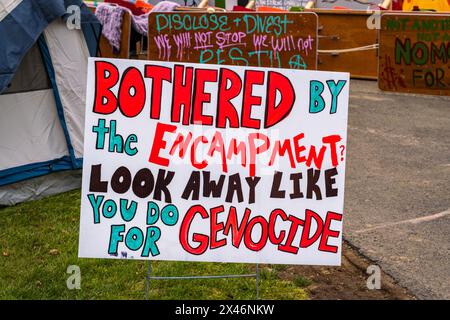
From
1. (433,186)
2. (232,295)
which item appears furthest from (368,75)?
(232,295)

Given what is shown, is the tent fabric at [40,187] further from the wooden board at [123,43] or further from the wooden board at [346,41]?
the wooden board at [346,41]

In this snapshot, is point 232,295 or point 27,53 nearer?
point 232,295

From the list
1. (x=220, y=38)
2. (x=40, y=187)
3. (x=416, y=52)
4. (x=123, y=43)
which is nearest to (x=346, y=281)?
(x=416, y=52)

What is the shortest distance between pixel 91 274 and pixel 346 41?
380 inches

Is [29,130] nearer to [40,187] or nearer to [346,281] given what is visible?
[40,187]

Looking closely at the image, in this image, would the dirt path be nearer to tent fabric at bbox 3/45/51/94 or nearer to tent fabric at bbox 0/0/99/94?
tent fabric at bbox 0/0/99/94

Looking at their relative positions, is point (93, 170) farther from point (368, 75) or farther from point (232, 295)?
point (368, 75)

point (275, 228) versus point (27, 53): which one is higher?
point (27, 53)

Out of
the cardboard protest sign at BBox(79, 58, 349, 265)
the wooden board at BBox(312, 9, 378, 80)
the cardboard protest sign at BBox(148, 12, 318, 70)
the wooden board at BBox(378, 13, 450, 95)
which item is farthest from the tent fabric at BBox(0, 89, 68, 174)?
the wooden board at BBox(312, 9, 378, 80)

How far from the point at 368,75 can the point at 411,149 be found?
479 centimetres

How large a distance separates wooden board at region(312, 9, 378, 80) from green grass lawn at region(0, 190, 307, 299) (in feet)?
28.0

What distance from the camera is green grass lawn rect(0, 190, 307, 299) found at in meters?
5.18

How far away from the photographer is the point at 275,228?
4434 millimetres

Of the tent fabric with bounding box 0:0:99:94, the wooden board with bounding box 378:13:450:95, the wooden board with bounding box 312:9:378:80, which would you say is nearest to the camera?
the wooden board with bounding box 378:13:450:95
